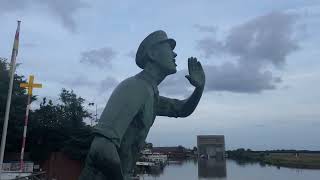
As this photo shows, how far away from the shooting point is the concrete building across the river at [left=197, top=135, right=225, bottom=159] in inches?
4348

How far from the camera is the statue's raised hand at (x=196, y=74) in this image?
3.88 metres

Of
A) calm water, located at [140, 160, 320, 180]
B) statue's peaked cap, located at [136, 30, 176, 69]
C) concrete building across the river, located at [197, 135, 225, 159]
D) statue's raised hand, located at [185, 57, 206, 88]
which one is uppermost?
concrete building across the river, located at [197, 135, 225, 159]

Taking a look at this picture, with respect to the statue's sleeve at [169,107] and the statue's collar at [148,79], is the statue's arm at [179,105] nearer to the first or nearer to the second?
the statue's sleeve at [169,107]

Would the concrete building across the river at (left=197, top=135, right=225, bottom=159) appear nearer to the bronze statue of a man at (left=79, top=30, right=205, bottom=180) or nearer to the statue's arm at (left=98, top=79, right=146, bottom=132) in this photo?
the bronze statue of a man at (left=79, top=30, right=205, bottom=180)

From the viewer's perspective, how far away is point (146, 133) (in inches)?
138

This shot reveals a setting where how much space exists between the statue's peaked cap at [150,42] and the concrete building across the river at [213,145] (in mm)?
106475

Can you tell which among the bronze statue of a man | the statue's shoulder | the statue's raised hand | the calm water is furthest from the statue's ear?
the calm water

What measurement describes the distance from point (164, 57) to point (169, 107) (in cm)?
57

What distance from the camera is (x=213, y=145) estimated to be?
372 ft

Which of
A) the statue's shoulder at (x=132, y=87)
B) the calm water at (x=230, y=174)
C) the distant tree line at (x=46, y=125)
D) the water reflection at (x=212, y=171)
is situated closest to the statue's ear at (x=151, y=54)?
the statue's shoulder at (x=132, y=87)

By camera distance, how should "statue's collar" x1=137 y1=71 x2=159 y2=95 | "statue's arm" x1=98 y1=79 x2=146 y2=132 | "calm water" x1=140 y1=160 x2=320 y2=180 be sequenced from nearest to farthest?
1. "statue's arm" x1=98 y1=79 x2=146 y2=132
2. "statue's collar" x1=137 y1=71 x2=159 y2=95
3. "calm water" x1=140 y1=160 x2=320 y2=180

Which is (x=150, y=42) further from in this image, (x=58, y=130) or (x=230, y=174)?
(x=230, y=174)

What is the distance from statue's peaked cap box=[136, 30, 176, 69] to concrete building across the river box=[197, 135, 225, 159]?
106475mm

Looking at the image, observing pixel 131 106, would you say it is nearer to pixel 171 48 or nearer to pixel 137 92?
pixel 137 92
